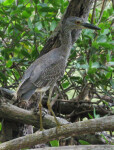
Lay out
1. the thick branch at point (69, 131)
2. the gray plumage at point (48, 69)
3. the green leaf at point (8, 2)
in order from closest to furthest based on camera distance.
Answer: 1. the thick branch at point (69, 131)
2. the gray plumage at point (48, 69)
3. the green leaf at point (8, 2)

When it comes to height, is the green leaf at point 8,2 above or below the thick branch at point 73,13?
above

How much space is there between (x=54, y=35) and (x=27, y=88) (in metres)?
0.70

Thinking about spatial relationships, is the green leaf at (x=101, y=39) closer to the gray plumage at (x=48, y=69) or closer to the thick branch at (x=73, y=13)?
the gray plumage at (x=48, y=69)

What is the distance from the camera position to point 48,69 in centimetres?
186

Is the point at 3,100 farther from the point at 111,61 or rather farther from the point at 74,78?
the point at 111,61

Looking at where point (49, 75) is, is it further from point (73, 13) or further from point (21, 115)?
point (73, 13)

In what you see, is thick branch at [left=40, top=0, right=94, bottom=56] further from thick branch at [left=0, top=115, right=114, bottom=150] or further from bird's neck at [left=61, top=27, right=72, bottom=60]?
thick branch at [left=0, top=115, right=114, bottom=150]

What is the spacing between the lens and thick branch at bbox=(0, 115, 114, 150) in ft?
4.18

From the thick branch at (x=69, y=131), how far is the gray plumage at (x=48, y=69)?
320 mm

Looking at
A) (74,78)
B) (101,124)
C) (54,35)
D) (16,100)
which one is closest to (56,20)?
(54,35)

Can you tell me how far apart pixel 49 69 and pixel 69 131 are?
0.62 meters

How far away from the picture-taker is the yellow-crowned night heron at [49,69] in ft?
5.70

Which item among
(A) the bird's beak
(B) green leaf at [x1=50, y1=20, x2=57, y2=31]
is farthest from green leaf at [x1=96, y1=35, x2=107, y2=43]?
(B) green leaf at [x1=50, y1=20, x2=57, y2=31]

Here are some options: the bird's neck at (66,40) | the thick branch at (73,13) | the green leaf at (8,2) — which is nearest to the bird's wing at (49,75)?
the bird's neck at (66,40)
